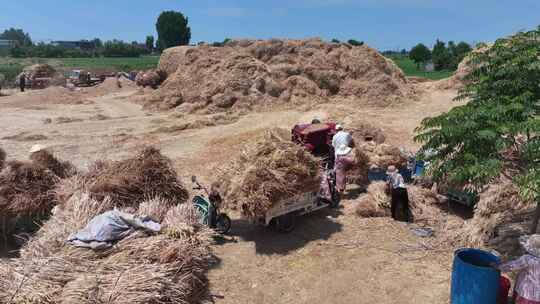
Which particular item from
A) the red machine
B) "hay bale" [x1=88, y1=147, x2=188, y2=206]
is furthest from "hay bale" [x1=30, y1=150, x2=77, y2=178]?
the red machine

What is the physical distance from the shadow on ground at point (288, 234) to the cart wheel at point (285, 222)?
0.31 feet

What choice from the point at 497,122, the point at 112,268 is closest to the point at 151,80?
the point at 112,268

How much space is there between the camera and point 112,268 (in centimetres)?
614

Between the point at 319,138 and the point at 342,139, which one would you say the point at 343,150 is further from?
the point at 319,138

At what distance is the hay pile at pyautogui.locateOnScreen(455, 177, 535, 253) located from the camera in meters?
7.75

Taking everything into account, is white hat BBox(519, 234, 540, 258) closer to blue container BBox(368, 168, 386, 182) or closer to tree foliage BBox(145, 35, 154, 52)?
blue container BBox(368, 168, 386, 182)

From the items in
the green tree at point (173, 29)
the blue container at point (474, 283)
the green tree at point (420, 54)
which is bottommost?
the blue container at point (474, 283)

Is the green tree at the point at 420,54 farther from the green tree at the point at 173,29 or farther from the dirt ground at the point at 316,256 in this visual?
the green tree at the point at 173,29

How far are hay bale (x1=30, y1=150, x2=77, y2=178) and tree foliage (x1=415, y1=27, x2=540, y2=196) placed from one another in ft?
23.5

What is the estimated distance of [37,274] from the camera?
19.1ft

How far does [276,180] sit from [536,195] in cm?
393

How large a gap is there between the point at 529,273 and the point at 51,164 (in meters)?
8.77

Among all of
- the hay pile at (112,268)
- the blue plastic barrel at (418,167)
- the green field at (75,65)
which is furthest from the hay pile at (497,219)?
the green field at (75,65)

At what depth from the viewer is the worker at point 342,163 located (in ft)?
34.6
